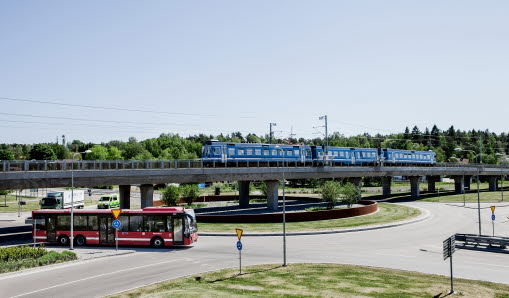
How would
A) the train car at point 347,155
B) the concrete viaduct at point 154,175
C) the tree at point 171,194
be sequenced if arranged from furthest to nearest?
the train car at point 347,155
the tree at point 171,194
the concrete viaduct at point 154,175

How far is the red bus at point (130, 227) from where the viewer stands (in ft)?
104

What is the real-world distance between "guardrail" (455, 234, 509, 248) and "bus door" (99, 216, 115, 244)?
90.0 feet

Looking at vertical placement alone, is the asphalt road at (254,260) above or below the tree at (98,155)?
below

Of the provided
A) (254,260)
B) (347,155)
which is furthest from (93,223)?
(347,155)

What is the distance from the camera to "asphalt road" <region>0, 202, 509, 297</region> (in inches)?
856

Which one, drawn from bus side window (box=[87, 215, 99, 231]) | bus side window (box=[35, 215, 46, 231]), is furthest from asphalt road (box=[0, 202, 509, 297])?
bus side window (box=[35, 215, 46, 231])

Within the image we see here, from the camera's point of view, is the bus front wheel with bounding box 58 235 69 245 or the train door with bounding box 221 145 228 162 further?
the train door with bounding box 221 145 228 162

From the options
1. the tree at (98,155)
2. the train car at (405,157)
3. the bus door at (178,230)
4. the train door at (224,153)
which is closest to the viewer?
the bus door at (178,230)

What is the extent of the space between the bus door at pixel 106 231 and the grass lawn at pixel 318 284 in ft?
40.6

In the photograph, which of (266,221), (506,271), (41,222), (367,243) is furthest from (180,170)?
(506,271)

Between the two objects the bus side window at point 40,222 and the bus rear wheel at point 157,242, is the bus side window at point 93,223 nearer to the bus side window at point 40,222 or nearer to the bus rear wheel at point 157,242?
the bus side window at point 40,222

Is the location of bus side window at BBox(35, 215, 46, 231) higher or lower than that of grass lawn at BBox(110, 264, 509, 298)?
higher

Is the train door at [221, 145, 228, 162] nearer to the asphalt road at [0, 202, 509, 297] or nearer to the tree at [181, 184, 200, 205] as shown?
the tree at [181, 184, 200, 205]

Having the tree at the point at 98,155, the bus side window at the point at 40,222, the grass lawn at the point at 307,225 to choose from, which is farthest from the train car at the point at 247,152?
the tree at the point at 98,155
